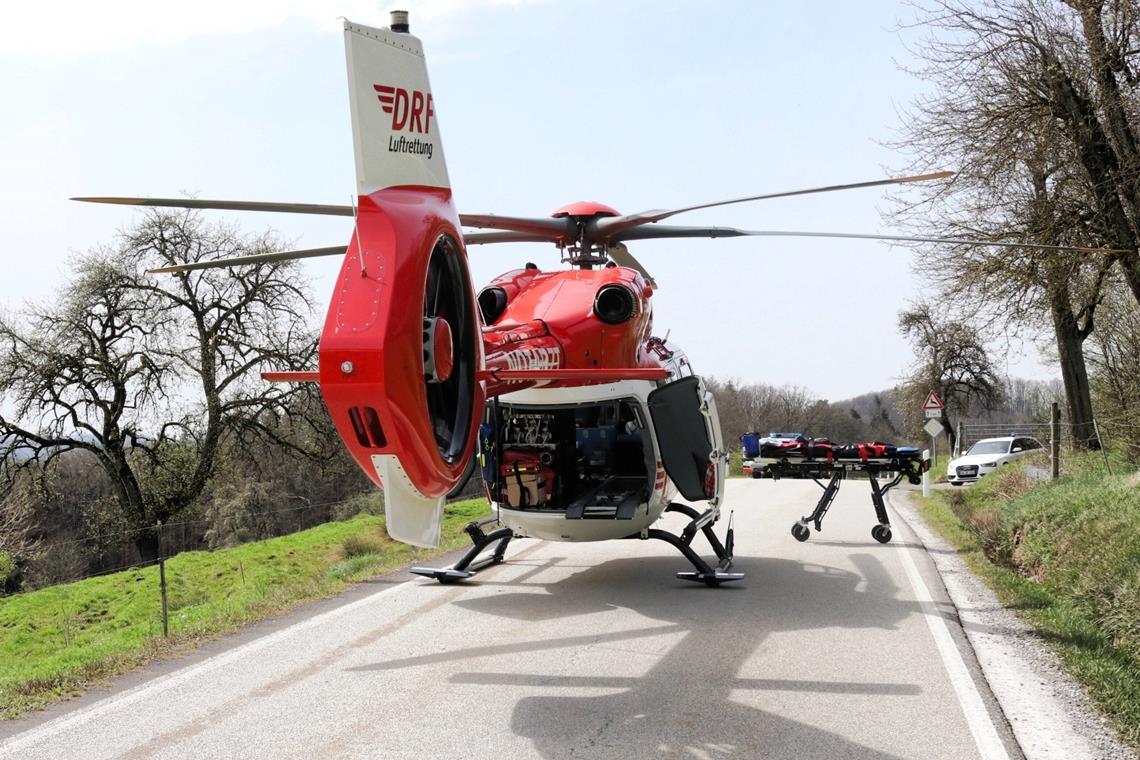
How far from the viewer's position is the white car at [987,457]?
3027 cm

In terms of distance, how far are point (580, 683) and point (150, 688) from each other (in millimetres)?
3086

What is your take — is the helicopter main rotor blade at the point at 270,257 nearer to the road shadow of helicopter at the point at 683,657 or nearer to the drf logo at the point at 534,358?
the drf logo at the point at 534,358

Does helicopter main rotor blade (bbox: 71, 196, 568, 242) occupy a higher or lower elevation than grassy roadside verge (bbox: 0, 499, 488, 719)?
higher

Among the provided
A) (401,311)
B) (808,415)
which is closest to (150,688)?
(401,311)

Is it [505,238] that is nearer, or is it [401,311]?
[401,311]

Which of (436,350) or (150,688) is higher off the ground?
(436,350)

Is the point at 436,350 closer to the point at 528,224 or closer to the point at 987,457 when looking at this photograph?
the point at 528,224

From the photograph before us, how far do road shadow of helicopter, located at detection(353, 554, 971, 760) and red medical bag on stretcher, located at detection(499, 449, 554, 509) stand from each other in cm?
102

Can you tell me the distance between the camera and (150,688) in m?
7.08

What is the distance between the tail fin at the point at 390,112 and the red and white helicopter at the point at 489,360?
0.5 inches

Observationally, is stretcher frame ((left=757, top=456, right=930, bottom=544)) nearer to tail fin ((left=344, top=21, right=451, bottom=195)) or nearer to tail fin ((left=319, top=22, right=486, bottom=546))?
tail fin ((left=319, top=22, right=486, bottom=546))

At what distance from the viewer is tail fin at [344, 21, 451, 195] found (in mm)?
6137

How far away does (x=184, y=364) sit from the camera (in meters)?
30.3

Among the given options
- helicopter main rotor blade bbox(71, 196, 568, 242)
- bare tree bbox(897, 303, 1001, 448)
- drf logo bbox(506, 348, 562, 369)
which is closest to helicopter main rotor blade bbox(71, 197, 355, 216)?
helicopter main rotor blade bbox(71, 196, 568, 242)
